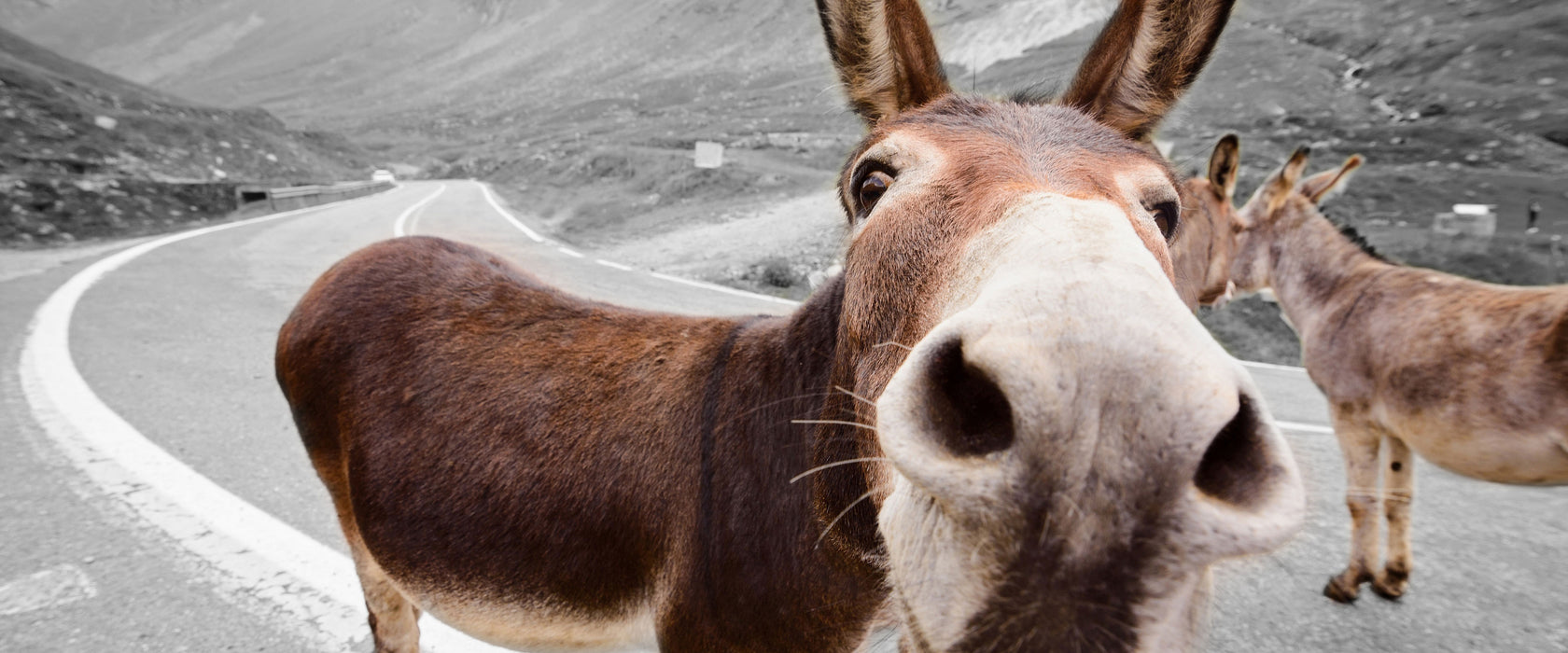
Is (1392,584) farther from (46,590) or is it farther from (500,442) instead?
(46,590)

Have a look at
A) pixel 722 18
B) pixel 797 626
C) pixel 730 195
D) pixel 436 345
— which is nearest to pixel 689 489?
pixel 797 626

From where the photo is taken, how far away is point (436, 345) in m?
2.23

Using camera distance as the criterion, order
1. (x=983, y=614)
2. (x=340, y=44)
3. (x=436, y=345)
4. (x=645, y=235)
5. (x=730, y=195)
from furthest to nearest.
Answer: (x=340, y=44) < (x=730, y=195) < (x=645, y=235) < (x=436, y=345) < (x=983, y=614)

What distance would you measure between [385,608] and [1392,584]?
454 centimetres

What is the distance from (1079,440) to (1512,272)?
14444 millimetres

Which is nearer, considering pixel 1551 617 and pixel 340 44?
pixel 1551 617

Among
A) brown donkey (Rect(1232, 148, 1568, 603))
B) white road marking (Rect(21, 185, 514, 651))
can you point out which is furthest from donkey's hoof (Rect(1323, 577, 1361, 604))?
white road marking (Rect(21, 185, 514, 651))

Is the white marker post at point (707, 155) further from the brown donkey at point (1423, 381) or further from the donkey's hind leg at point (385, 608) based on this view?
the donkey's hind leg at point (385, 608)

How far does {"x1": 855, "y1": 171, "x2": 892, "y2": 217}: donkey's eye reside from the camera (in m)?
1.53

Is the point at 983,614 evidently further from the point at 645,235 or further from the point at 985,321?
the point at 645,235

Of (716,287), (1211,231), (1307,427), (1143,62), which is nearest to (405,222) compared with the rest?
(716,287)

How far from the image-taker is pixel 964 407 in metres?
0.84

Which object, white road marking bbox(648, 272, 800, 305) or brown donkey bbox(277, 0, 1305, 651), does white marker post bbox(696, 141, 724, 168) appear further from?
brown donkey bbox(277, 0, 1305, 651)

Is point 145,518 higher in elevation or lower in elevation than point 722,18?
lower
